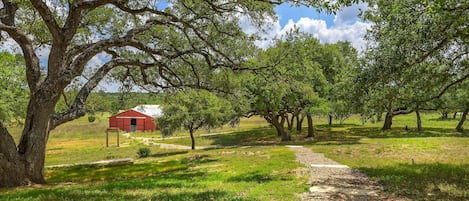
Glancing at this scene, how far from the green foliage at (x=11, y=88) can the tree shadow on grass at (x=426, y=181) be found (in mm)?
34940

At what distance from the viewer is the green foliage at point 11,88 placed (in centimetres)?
3553

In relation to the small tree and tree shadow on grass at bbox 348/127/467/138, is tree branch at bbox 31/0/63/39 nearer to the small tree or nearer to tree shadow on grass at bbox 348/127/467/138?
the small tree

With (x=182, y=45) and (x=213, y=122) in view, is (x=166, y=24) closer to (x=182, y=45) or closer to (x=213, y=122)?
(x=182, y=45)

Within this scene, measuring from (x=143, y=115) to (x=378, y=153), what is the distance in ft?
227

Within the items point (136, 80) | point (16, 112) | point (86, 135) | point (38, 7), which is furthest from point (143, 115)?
point (38, 7)

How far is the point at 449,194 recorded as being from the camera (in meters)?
10.1

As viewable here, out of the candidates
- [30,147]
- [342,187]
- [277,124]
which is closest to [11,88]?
[277,124]

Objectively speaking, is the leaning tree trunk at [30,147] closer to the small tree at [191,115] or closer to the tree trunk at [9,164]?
the tree trunk at [9,164]

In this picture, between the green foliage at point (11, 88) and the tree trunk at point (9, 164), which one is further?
the green foliage at point (11, 88)

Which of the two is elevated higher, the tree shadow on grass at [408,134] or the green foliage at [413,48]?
the green foliage at [413,48]

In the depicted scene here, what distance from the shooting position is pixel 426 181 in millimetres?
12367

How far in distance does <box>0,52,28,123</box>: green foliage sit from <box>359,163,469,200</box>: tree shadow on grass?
1376 inches

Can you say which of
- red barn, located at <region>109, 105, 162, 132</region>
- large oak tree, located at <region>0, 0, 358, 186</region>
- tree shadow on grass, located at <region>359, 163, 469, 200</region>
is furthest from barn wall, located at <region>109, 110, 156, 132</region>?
tree shadow on grass, located at <region>359, 163, 469, 200</region>

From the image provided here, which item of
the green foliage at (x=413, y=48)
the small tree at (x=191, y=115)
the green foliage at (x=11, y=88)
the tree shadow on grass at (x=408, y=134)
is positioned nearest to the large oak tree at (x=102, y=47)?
the green foliage at (x=413, y=48)
